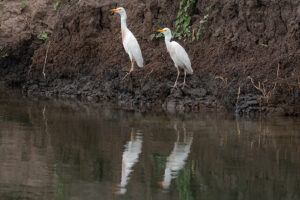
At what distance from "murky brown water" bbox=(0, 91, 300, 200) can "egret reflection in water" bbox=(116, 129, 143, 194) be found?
1 centimetres

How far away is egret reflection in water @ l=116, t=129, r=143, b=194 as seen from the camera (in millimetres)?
6406

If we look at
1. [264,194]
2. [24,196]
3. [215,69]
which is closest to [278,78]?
[215,69]

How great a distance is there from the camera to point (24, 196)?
5758mm

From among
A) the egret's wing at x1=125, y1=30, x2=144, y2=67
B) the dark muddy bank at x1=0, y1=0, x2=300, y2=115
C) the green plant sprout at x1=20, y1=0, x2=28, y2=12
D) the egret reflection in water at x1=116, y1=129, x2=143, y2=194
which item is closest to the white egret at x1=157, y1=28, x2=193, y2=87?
the dark muddy bank at x1=0, y1=0, x2=300, y2=115

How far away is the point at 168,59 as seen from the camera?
16469 mm

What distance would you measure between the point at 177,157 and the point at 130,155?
679mm

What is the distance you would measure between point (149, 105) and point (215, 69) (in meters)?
2.09

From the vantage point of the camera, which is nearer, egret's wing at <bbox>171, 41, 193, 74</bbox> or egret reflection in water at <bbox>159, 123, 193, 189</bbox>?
egret reflection in water at <bbox>159, 123, 193, 189</bbox>

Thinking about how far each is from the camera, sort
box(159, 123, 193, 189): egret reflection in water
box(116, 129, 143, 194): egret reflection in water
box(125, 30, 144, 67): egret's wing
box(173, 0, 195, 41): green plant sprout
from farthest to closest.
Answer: box(173, 0, 195, 41): green plant sprout → box(125, 30, 144, 67): egret's wing → box(159, 123, 193, 189): egret reflection in water → box(116, 129, 143, 194): egret reflection in water

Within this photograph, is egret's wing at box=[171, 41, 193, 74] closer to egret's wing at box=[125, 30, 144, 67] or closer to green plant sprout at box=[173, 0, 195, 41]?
egret's wing at box=[125, 30, 144, 67]

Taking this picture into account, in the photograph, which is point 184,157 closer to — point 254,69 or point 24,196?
point 24,196

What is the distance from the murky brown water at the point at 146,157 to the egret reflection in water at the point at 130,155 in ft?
0.04

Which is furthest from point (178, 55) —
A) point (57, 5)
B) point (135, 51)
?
point (57, 5)

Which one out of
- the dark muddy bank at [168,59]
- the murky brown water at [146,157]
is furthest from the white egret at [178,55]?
the murky brown water at [146,157]
